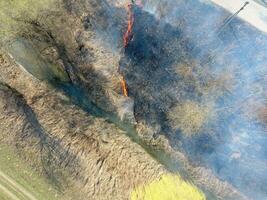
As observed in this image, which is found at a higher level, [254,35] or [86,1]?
[254,35]

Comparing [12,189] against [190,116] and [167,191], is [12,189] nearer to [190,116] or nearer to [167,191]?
[167,191]

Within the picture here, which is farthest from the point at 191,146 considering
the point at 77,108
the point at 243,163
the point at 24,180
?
the point at 24,180

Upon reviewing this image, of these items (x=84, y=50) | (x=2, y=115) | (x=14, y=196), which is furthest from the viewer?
(x=84, y=50)

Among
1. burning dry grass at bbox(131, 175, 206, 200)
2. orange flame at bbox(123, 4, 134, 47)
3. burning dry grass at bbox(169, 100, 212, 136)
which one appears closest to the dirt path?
burning dry grass at bbox(131, 175, 206, 200)

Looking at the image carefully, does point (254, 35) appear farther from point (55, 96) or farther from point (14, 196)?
point (14, 196)

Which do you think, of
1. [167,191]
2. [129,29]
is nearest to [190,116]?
[167,191]
